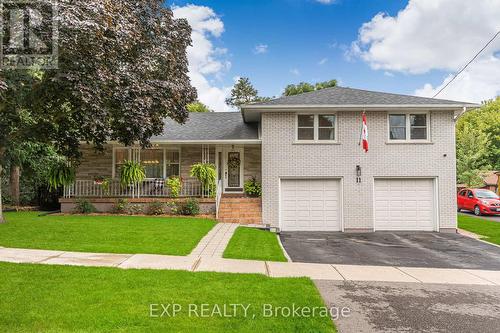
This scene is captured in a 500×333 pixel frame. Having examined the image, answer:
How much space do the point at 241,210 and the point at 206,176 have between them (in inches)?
80.9

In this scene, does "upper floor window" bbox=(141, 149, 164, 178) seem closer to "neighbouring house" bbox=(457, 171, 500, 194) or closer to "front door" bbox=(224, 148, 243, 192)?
"front door" bbox=(224, 148, 243, 192)

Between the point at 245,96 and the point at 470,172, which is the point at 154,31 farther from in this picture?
the point at 245,96

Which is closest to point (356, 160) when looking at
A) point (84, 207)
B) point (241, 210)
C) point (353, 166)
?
point (353, 166)

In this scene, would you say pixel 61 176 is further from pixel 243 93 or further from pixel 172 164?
pixel 243 93

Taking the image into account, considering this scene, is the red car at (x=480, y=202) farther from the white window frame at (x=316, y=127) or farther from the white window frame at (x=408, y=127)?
the white window frame at (x=316, y=127)

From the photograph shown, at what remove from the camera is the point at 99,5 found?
7188mm

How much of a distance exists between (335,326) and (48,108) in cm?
979

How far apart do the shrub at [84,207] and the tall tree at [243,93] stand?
33.6 metres

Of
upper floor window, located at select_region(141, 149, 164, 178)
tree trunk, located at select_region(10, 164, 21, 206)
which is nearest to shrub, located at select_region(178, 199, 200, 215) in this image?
upper floor window, located at select_region(141, 149, 164, 178)

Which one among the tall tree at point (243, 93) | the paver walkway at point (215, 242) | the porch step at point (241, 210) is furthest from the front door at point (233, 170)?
the tall tree at point (243, 93)

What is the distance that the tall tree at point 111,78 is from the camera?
7316 millimetres

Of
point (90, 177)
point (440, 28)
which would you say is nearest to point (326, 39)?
point (440, 28)

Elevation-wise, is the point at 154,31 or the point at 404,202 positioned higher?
the point at 154,31

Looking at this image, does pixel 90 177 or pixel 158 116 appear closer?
pixel 158 116
